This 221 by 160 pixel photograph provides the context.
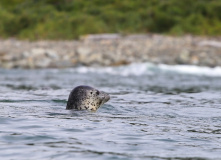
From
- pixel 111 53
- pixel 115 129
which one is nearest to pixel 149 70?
pixel 111 53

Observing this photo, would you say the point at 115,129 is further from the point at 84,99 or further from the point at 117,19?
the point at 117,19

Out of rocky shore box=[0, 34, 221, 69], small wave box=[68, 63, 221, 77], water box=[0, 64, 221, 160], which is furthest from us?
rocky shore box=[0, 34, 221, 69]

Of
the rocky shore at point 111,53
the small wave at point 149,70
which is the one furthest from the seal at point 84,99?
the rocky shore at point 111,53

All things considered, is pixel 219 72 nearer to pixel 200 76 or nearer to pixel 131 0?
pixel 200 76

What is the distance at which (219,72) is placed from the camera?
27172 mm

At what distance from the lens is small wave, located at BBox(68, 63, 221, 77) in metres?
26.8

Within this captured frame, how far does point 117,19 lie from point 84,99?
37.6 metres

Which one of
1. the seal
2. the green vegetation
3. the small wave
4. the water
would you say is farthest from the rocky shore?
the seal

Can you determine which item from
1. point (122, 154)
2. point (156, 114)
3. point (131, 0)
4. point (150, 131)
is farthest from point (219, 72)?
point (131, 0)

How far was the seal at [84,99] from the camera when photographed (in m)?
11.0

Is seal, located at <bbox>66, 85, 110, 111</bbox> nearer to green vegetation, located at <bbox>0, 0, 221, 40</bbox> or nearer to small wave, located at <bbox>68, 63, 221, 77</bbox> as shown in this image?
small wave, located at <bbox>68, 63, 221, 77</bbox>

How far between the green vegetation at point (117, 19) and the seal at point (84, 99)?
106ft

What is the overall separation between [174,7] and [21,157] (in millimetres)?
44182

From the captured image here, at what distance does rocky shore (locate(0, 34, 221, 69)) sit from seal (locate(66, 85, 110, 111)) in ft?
60.2
